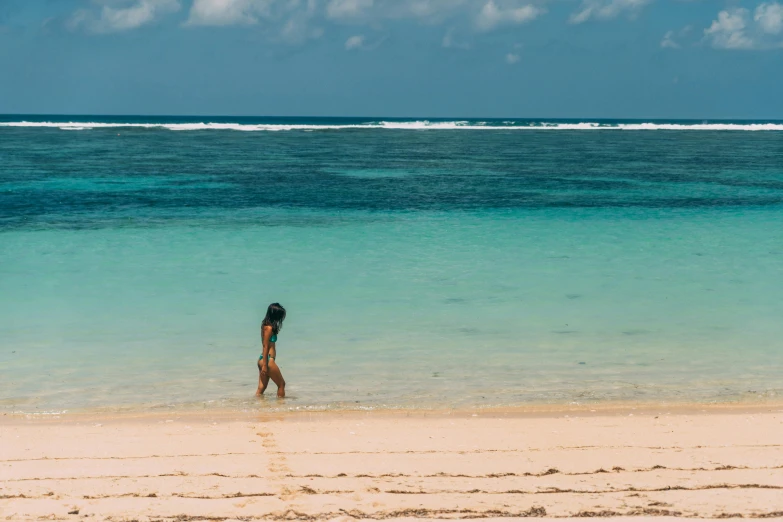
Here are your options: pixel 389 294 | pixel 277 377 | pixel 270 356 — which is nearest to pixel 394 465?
pixel 277 377

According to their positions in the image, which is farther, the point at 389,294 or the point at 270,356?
the point at 389,294

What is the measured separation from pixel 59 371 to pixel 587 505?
539cm

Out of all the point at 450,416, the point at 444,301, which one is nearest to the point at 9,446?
the point at 450,416

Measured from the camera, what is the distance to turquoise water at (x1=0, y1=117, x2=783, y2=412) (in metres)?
7.59

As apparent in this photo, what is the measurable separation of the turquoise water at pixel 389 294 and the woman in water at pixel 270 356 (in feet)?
0.58

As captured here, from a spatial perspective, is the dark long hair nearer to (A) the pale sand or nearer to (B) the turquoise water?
(B) the turquoise water

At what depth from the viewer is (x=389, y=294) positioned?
10977mm

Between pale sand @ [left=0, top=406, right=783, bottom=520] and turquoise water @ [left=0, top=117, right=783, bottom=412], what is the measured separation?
60 cm

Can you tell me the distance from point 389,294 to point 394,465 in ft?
18.5

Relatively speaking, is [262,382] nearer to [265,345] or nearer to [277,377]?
[277,377]

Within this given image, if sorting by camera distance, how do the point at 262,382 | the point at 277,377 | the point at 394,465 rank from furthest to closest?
the point at 262,382
the point at 277,377
the point at 394,465

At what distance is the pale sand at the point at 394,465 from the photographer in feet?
15.3

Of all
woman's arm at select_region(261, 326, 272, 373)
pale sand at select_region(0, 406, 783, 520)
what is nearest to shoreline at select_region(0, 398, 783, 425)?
pale sand at select_region(0, 406, 783, 520)

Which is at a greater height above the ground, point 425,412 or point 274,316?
point 274,316
